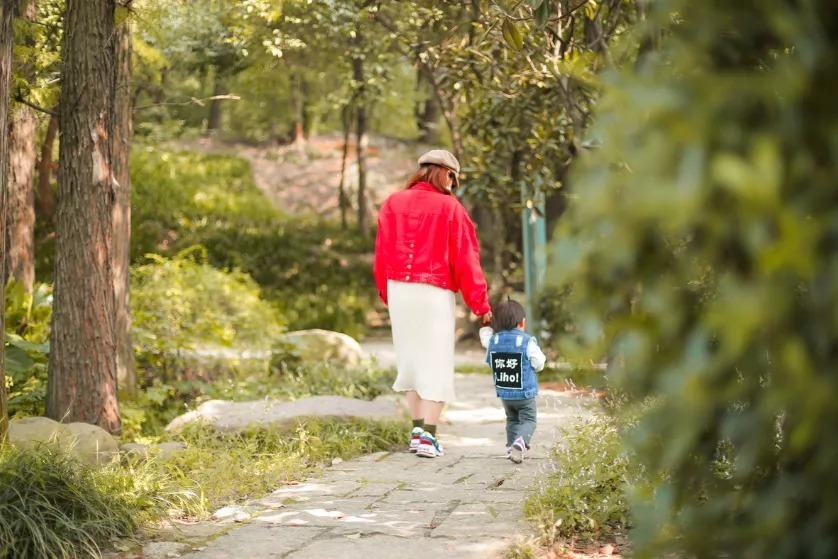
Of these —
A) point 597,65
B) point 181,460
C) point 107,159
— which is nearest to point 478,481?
point 181,460

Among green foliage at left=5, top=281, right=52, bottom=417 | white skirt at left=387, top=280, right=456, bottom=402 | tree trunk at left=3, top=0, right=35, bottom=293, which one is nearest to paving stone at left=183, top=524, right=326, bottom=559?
white skirt at left=387, top=280, right=456, bottom=402

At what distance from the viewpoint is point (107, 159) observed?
262 inches

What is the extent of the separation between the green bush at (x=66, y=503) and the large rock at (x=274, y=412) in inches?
Result: 77.9

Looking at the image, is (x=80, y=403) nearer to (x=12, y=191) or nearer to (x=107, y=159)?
(x=107, y=159)

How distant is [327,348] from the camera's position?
38.7 ft

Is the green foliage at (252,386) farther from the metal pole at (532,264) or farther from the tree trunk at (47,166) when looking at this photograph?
the tree trunk at (47,166)

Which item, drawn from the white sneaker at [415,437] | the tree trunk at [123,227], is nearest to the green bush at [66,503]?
the white sneaker at [415,437]

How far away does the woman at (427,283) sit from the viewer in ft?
21.9

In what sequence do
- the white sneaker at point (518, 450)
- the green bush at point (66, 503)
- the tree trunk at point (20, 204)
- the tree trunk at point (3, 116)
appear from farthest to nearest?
the tree trunk at point (20, 204), the white sneaker at point (518, 450), the tree trunk at point (3, 116), the green bush at point (66, 503)

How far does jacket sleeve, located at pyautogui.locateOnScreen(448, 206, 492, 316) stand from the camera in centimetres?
666

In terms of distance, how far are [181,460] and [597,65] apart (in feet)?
11.3

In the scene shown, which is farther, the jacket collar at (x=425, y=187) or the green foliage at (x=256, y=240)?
the green foliage at (x=256, y=240)

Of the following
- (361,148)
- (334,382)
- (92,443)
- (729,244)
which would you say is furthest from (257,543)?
(361,148)

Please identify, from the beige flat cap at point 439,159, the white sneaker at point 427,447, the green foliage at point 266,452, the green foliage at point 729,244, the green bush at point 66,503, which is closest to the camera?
the green foliage at point 729,244
